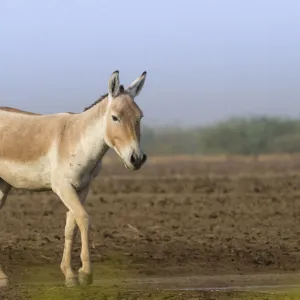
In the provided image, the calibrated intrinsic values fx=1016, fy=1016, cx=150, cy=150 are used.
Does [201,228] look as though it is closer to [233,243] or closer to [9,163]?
[233,243]

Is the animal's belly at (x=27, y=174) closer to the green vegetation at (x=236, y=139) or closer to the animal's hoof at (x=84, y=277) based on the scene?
the animal's hoof at (x=84, y=277)

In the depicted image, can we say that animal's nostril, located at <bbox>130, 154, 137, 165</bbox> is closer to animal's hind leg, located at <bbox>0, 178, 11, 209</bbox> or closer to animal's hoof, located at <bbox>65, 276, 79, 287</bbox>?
animal's hoof, located at <bbox>65, 276, 79, 287</bbox>

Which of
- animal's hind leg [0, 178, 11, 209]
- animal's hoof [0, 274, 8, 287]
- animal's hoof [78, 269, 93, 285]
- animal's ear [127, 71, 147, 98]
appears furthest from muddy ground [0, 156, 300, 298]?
animal's ear [127, 71, 147, 98]

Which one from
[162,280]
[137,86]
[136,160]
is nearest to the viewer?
Answer: [136,160]

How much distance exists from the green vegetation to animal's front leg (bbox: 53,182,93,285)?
49033mm

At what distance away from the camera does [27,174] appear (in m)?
9.55

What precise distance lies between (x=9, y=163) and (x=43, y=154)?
455 millimetres

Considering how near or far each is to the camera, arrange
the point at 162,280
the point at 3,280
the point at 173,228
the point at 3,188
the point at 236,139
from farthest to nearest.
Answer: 1. the point at 236,139
2. the point at 173,228
3. the point at 162,280
4. the point at 3,188
5. the point at 3,280

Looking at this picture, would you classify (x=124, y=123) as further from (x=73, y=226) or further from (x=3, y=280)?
(x=3, y=280)

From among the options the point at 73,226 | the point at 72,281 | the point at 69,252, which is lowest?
the point at 72,281

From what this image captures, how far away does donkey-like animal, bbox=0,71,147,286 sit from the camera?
348 inches

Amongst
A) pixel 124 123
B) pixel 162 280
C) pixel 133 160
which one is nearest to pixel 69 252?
pixel 133 160

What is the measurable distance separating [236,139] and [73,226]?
180 feet

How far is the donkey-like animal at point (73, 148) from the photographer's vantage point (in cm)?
884
